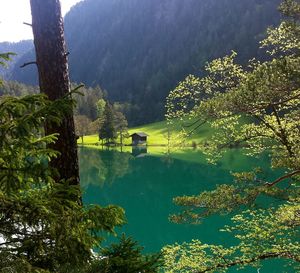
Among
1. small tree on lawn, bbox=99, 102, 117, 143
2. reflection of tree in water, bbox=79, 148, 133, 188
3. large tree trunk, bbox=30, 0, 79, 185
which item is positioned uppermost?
large tree trunk, bbox=30, 0, 79, 185

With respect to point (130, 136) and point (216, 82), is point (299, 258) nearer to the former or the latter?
point (216, 82)

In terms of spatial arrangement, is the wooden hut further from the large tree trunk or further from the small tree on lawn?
the large tree trunk

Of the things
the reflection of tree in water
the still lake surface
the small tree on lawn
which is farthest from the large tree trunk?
the small tree on lawn

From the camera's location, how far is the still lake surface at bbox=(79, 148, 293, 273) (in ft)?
112

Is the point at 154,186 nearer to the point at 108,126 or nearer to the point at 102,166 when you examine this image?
the point at 102,166

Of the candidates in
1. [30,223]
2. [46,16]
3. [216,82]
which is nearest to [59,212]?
[30,223]

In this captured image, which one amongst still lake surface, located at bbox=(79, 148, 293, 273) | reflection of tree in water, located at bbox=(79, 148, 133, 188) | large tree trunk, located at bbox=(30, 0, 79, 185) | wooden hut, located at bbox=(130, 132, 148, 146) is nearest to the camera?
large tree trunk, located at bbox=(30, 0, 79, 185)

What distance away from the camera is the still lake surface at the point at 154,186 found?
34.2 meters

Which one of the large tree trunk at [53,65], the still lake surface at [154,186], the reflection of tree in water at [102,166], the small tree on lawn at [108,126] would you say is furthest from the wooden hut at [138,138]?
the large tree trunk at [53,65]

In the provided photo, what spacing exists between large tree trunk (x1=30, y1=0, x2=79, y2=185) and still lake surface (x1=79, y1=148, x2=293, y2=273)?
7.91 metres

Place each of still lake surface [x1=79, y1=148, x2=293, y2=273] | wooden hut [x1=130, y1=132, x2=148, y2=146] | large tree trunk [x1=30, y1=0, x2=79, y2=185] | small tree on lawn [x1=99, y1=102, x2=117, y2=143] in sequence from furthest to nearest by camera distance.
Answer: wooden hut [x1=130, y1=132, x2=148, y2=146], small tree on lawn [x1=99, y1=102, x2=117, y2=143], still lake surface [x1=79, y1=148, x2=293, y2=273], large tree trunk [x1=30, y1=0, x2=79, y2=185]

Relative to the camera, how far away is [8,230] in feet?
12.3

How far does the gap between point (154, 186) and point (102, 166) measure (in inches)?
982

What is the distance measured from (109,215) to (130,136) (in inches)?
4781
